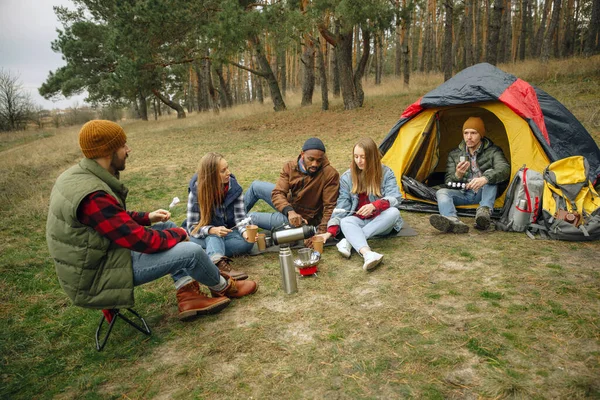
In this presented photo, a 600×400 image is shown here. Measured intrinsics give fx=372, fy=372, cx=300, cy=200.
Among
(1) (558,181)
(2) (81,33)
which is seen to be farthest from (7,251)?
(2) (81,33)

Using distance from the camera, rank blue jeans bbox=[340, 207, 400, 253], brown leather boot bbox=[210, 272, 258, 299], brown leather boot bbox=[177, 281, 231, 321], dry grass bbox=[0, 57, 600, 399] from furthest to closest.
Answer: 1. blue jeans bbox=[340, 207, 400, 253]
2. brown leather boot bbox=[210, 272, 258, 299]
3. brown leather boot bbox=[177, 281, 231, 321]
4. dry grass bbox=[0, 57, 600, 399]

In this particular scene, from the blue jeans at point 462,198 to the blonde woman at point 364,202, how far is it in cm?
59

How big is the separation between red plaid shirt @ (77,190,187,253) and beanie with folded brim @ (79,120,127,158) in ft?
0.99

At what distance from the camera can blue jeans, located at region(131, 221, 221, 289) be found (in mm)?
2287

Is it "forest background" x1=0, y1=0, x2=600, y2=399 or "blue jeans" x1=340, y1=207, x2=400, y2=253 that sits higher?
"blue jeans" x1=340, y1=207, x2=400, y2=253

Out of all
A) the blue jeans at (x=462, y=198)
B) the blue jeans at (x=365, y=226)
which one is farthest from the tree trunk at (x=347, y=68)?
the blue jeans at (x=365, y=226)

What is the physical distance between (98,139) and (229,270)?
5.10 ft

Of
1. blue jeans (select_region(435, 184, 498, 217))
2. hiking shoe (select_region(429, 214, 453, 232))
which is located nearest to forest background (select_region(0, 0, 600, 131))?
blue jeans (select_region(435, 184, 498, 217))

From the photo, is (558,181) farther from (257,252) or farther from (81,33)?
(81,33)

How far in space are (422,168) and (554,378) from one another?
3.60 meters

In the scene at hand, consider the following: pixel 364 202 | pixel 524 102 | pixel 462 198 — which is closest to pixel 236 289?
pixel 364 202

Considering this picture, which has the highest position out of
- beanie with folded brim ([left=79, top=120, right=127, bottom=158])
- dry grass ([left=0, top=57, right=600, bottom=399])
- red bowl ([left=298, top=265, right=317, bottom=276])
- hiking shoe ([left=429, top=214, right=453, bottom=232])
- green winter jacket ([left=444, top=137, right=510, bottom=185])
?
beanie with folded brim ([left=79, top=120, right=127, bottom=158])

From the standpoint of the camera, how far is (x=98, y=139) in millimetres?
2182

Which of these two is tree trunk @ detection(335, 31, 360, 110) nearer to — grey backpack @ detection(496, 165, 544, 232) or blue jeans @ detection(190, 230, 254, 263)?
grey backpack @ detection(496, 165, 544, 232)
